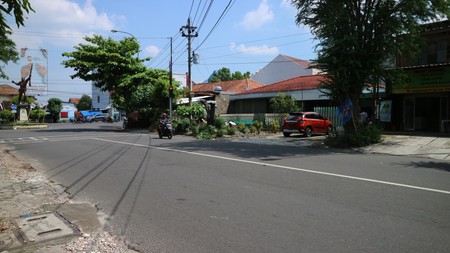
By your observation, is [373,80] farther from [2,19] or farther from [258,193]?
[2,19]

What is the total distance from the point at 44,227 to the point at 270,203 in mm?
3694

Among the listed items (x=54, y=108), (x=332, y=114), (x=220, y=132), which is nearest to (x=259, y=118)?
(x=332, y=114)

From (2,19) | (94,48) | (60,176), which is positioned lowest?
(60,176)

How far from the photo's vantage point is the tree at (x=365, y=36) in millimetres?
17453

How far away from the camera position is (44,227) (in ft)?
18.1

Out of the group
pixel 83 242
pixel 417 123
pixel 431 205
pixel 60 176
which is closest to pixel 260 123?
pixel 417 123

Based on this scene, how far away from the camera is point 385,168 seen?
1093 centimetres

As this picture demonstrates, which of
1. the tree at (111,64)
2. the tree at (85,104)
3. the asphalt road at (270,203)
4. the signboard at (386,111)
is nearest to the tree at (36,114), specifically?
the tree at (111,64)

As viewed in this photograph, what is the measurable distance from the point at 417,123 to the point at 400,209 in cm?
2024

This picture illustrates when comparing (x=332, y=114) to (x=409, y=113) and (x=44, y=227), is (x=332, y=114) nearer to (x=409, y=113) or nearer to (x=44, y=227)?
(x=409, y=113)

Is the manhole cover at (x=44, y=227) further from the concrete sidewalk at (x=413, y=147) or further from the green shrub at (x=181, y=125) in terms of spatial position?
the green shrub at (x=181, y=125)

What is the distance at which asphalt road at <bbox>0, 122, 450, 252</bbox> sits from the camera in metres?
4.90

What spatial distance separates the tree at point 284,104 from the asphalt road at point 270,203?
17226mm

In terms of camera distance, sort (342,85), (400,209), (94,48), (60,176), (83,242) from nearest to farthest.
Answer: (83,242) < (400,209) < (60,176) < (342,85) < (94,48)
